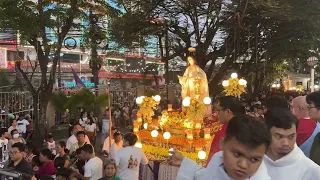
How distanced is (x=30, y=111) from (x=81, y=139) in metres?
8.22

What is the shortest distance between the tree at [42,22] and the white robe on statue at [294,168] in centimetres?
1035

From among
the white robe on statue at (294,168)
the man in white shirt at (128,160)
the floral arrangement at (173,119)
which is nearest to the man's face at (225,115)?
the white robe on statue at (294,168)

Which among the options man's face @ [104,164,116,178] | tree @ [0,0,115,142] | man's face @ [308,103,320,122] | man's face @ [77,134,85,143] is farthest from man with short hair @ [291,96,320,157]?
tree @ [0,0,115,142]

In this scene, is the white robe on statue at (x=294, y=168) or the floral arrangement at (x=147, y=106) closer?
the white robe on statue at (x=294, y=168)

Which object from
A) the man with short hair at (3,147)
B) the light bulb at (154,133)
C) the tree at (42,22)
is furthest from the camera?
the tree at (42,22)

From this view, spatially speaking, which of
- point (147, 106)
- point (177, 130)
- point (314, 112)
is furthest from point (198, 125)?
point (314, 112)

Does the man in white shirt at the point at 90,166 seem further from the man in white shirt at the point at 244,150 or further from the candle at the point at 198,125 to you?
the candle at the point at 198,125

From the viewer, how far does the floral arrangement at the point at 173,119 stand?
9594 mm

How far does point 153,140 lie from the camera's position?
368 inches

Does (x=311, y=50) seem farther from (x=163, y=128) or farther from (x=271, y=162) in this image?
(x=271, y=162)

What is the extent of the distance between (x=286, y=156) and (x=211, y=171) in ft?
2.24

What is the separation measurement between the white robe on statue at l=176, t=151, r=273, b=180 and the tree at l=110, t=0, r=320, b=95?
13.8 meters

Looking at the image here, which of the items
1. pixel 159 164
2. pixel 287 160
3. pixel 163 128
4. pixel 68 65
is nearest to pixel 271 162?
pixel 287 160

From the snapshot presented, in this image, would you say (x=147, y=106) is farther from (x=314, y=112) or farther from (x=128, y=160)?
(x=314, y=112)
